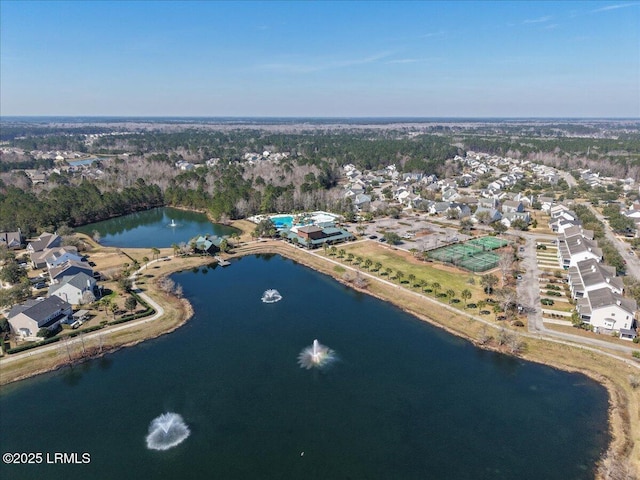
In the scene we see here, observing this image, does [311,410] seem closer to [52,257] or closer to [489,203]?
[52,257]

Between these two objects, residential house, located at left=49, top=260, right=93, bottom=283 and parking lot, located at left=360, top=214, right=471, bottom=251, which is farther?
parking lot, located at left=360, top=214, right=471, bottom=251

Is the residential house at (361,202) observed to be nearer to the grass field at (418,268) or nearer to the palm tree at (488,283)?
the grass field at (418,268)

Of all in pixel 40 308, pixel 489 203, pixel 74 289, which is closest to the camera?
pixel 40 308

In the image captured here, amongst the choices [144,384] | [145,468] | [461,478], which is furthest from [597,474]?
[144,384]

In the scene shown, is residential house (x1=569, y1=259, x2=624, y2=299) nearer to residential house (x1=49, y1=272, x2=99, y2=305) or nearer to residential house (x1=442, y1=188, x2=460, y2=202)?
residential house (x1=442, y1=188, x2=460, y2=202)

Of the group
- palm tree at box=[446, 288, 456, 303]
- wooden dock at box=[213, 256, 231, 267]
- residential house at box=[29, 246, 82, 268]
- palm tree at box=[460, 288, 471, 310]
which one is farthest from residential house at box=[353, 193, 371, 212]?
residential house at box=[29, 246, 82, 268]

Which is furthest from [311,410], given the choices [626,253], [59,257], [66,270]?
[626,253]

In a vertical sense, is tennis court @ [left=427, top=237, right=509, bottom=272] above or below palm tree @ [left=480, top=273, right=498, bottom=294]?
below
